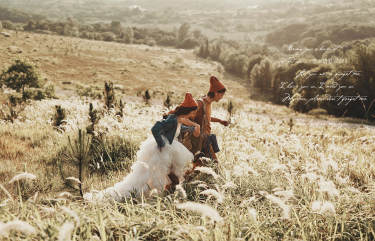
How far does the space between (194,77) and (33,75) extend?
4928 centimetres

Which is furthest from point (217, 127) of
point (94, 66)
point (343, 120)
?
point (94, 66)

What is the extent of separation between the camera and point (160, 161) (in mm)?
3635

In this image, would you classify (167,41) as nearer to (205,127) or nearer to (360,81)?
(360,81)

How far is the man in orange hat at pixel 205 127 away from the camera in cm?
436

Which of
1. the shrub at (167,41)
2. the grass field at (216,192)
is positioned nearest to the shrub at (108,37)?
the shrub at (167,41)

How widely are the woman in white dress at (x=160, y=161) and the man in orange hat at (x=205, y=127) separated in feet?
1.93

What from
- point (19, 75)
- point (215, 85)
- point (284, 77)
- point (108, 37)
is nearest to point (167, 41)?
point (108, 37)

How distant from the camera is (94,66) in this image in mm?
60562

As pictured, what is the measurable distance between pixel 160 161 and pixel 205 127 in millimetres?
1167

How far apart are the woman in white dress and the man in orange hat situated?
0.59 meters

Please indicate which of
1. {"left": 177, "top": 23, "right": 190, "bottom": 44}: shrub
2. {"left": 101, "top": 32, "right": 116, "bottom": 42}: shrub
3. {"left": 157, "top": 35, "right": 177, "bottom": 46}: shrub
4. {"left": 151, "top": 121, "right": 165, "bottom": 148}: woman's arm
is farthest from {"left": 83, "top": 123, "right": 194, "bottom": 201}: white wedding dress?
{"left": 177, "top": 23, "right": 190, "bottom": 44}: shrub

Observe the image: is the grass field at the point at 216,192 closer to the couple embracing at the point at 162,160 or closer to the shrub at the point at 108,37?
the couple embracing at the point at 162,160

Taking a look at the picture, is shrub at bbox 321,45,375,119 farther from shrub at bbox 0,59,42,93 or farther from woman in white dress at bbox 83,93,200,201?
shrub at bbox 0,59,42,93

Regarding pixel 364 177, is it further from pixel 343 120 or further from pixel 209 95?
pixel 343 120
